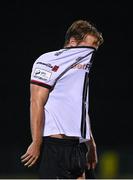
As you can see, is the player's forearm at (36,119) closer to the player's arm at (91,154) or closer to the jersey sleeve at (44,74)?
the jersey sleeve at (44,74)

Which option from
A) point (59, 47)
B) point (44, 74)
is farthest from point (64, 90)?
point (59, 47)

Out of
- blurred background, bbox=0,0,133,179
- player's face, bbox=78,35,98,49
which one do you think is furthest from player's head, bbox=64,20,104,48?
blurred background, bbox=0,0,133,179

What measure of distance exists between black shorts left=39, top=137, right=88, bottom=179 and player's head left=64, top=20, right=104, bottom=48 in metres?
→ 0.47

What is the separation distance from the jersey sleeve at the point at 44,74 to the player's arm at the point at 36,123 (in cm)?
4

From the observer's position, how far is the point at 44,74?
10.2 feet

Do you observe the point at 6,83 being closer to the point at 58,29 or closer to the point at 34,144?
the point at 58,29

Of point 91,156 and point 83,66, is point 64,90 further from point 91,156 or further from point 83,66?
point 91,156

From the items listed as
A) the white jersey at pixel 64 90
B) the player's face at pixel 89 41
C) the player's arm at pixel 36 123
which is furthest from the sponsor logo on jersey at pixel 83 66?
the player's arm at pixel 36 123

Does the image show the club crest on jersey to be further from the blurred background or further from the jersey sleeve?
the blurred background

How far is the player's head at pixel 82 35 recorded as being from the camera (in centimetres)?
322

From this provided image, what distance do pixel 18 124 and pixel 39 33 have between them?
9.47 ft

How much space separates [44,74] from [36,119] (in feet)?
0.70

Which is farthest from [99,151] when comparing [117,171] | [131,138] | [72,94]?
[72,94]

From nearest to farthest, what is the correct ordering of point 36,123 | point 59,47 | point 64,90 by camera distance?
point 36,123 → point 64,90 → point 59,47
